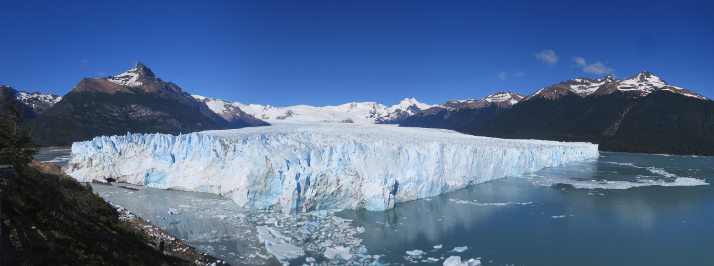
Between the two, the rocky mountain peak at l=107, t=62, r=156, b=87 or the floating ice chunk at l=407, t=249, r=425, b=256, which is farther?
Result: the rocky mountain peak at l=107, t=62, r=156, b=87

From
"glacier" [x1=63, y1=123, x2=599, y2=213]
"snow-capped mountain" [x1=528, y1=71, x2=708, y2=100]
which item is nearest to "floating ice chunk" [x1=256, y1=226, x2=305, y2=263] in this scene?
"glacier" [x1=63, y1=123, x2=599, y2=213]

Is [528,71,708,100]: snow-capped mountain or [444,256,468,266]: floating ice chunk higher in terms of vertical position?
[528,71,708,100]: snow-capped mountain

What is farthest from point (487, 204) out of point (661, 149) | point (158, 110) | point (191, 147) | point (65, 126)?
point (158, 110)

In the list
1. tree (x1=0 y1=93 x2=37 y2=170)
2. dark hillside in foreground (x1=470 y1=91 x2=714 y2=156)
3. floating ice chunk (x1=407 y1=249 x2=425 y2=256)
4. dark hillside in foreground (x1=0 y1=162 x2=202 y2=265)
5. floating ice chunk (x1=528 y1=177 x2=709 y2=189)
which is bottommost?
floating ice chunk (x1=407 y1=249 x2=425 y2=256)

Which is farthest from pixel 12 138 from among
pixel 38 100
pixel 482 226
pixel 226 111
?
pixel 226 111

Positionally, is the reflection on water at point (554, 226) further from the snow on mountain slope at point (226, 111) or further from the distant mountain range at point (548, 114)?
the snow on mountain slope at point (226, 111)

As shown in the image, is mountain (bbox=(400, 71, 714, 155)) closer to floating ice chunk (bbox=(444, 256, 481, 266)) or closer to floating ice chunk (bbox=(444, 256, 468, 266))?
floating ice chunk (bbox=(444, 256, 481, 266))

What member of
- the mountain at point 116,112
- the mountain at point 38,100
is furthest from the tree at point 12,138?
the mountain at point 38,100
